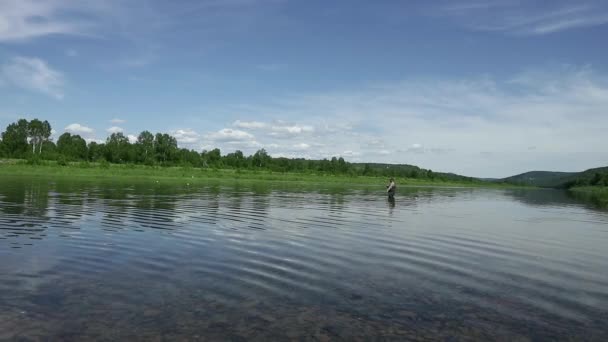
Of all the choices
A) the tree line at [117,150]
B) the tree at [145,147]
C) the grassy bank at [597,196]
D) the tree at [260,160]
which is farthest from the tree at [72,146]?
the grassy bank at [597,196]

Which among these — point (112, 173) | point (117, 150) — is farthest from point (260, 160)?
point (112, 173)

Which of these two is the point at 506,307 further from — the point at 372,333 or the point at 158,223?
the point at 158,223

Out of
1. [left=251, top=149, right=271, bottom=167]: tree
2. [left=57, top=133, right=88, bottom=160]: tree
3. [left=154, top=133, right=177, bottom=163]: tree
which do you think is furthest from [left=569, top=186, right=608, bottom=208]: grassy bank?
[left=57, top=133, right=88, bottom=160]: tree

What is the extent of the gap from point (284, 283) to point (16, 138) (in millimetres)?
168963

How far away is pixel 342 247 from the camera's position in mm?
18297

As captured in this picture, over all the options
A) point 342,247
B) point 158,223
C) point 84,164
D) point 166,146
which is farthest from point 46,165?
point 342,247

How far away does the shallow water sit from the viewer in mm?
8867

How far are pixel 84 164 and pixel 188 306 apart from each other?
103052mm

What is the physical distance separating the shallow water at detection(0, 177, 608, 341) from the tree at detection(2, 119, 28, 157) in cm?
13625

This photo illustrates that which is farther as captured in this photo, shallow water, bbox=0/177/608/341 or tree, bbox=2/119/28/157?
tree, bbox=2/119/28/157

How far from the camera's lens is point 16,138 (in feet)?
498

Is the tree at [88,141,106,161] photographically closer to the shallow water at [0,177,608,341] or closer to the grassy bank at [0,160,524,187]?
the grassy bank at [0,160,524,187]

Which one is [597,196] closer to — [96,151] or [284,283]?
[284,283]

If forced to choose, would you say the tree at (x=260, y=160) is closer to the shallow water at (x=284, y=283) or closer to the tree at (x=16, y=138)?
the tree at (x=16, y=138)
